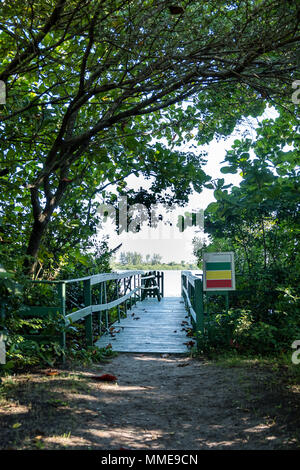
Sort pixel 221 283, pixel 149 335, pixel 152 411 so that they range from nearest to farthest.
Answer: pixel 152 411 → pixel 221 283 → pixel 149 335

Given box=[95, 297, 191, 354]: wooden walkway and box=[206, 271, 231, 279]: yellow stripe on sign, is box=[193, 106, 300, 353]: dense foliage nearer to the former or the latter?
box=[206, 271, 231, 279]: yellow stripe on sign

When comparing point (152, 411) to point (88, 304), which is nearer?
point (152, 411)

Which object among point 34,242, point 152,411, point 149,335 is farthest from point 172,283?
point 152,411

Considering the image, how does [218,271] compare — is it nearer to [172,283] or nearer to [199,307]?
[199,307]

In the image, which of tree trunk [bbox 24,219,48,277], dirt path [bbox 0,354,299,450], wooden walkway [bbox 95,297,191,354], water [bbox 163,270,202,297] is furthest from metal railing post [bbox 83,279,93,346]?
water [bbox 163,270,202,297]

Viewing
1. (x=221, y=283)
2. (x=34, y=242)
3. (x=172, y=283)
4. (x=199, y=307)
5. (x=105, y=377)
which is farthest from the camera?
(x=172, y=283)

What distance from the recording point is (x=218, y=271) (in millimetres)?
5648

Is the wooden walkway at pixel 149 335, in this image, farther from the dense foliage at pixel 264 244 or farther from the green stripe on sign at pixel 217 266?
the green stripe on sign at pixel 217 266

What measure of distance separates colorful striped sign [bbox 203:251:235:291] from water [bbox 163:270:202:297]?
39.7 feet

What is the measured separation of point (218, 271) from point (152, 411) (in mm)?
2455

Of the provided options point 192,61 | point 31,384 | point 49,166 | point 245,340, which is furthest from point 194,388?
point 192,61

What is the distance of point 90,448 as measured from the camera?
268 centimetres
